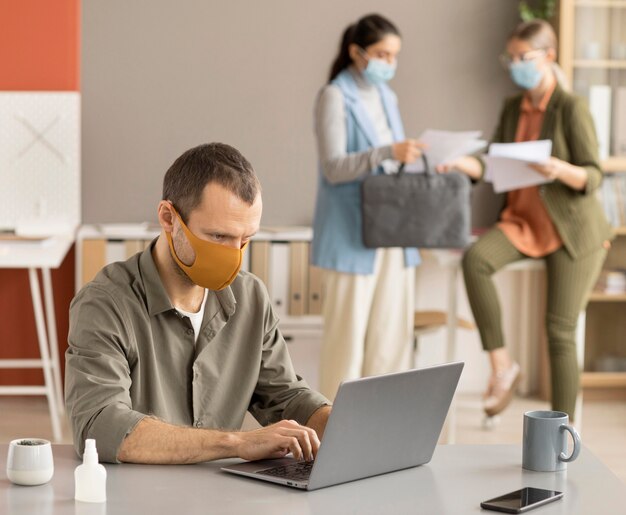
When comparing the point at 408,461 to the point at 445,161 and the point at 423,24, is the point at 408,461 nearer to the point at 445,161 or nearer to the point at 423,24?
the point at 445,161

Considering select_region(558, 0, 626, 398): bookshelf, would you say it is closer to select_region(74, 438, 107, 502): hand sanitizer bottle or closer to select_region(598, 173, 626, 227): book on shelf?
select_region(598, 173, 626, 227): book on shelf

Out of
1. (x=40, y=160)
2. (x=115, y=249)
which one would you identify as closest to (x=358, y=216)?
(x=115, y=249)

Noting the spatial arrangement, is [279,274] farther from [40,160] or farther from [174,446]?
[174,446]

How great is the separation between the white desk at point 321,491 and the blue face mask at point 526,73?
2.53 metres

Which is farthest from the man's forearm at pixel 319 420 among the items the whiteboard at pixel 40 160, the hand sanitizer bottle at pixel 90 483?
the whiteboard at pixel 40 160

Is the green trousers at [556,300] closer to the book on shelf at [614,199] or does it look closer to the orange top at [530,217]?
the orange top at [530,217]

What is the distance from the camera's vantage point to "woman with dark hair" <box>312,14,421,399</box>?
3840mm

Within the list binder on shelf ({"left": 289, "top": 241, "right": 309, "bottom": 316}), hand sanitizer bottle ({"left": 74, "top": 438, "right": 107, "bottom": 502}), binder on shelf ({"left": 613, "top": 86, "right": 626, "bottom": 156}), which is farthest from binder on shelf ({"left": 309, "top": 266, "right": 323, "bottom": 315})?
hand sanitizer bottle ({"left": 74, "top": 438, "right": 107, "bottom": 502})

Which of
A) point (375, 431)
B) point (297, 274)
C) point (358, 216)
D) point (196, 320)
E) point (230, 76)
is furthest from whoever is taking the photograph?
point (230, 76)

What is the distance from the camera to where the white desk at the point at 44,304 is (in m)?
3.93

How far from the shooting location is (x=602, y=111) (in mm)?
4816

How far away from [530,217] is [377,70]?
2.91 ft

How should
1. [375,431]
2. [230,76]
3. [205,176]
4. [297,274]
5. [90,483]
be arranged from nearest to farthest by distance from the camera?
[90,483]
[375,431]
[205,176]
[297,274]
[230,76]

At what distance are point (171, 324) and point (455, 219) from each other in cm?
216
